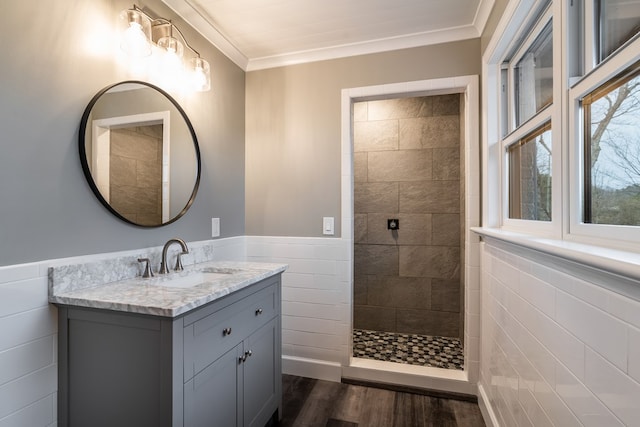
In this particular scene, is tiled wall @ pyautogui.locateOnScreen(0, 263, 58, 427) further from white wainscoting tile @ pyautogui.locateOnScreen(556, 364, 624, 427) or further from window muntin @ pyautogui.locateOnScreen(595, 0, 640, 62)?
window muntin @ pyautogui.locateOnScreen(595, 0, 640, 62)

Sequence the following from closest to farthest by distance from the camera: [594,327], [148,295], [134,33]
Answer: [594,327] → [148,295] → [134,33]

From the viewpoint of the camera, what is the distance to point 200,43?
2.04m

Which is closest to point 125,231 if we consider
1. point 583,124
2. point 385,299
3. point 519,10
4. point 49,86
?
point 49,86

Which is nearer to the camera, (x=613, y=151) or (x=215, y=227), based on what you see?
(x=613, y=151)

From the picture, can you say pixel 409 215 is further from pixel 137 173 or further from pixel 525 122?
pixel 137 173

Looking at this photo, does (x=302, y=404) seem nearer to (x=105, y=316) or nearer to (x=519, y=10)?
(x=105, y=316)

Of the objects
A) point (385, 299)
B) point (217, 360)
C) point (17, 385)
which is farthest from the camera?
point (385, 299)

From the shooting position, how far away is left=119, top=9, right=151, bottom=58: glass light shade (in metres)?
1.43

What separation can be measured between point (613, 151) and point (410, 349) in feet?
7.74

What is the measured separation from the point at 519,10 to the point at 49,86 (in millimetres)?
1945

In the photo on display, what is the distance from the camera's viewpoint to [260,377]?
1.62m

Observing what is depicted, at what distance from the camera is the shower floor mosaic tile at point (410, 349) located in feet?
8.34

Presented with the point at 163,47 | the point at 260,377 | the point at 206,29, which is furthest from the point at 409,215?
the point at 163,47

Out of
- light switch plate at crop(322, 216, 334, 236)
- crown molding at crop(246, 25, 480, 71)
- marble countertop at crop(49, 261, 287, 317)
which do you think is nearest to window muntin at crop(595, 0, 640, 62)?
crown molding at crop(246, 25, 480, 71)
